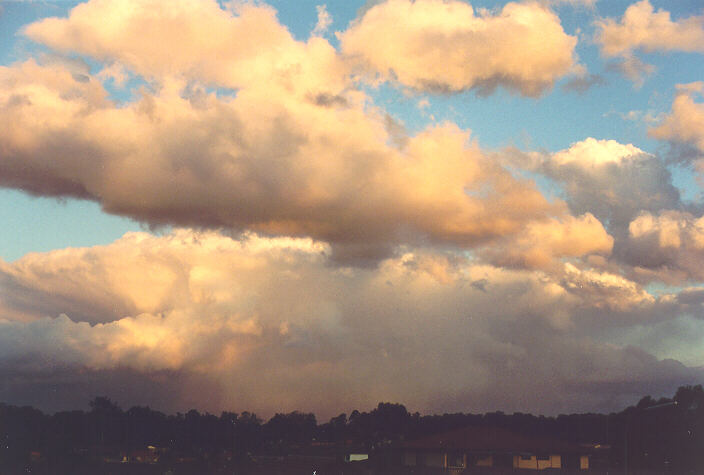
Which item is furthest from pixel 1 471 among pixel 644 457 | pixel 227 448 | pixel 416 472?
pixel 227 448

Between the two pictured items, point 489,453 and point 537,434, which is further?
point 537,434

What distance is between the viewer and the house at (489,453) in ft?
282

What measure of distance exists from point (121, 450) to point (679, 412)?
108135 mm

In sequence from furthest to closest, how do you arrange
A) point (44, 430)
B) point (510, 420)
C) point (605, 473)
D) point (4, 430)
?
point (510, 420), point (44, 430), point (4, 430), point (605, 473)

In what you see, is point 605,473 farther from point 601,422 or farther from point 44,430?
point 44,430

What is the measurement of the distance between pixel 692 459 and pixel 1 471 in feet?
299

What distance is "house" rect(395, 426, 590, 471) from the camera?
8606cm

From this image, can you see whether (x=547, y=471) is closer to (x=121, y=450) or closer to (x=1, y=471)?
(x=1, y=471)

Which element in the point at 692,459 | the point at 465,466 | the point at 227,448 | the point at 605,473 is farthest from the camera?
the point at 227,448

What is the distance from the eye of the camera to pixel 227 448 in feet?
649

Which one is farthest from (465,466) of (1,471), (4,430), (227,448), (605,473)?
(227,448)

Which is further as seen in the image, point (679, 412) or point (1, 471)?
point (679, 412)

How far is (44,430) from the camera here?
516 ft

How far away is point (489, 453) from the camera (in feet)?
283
